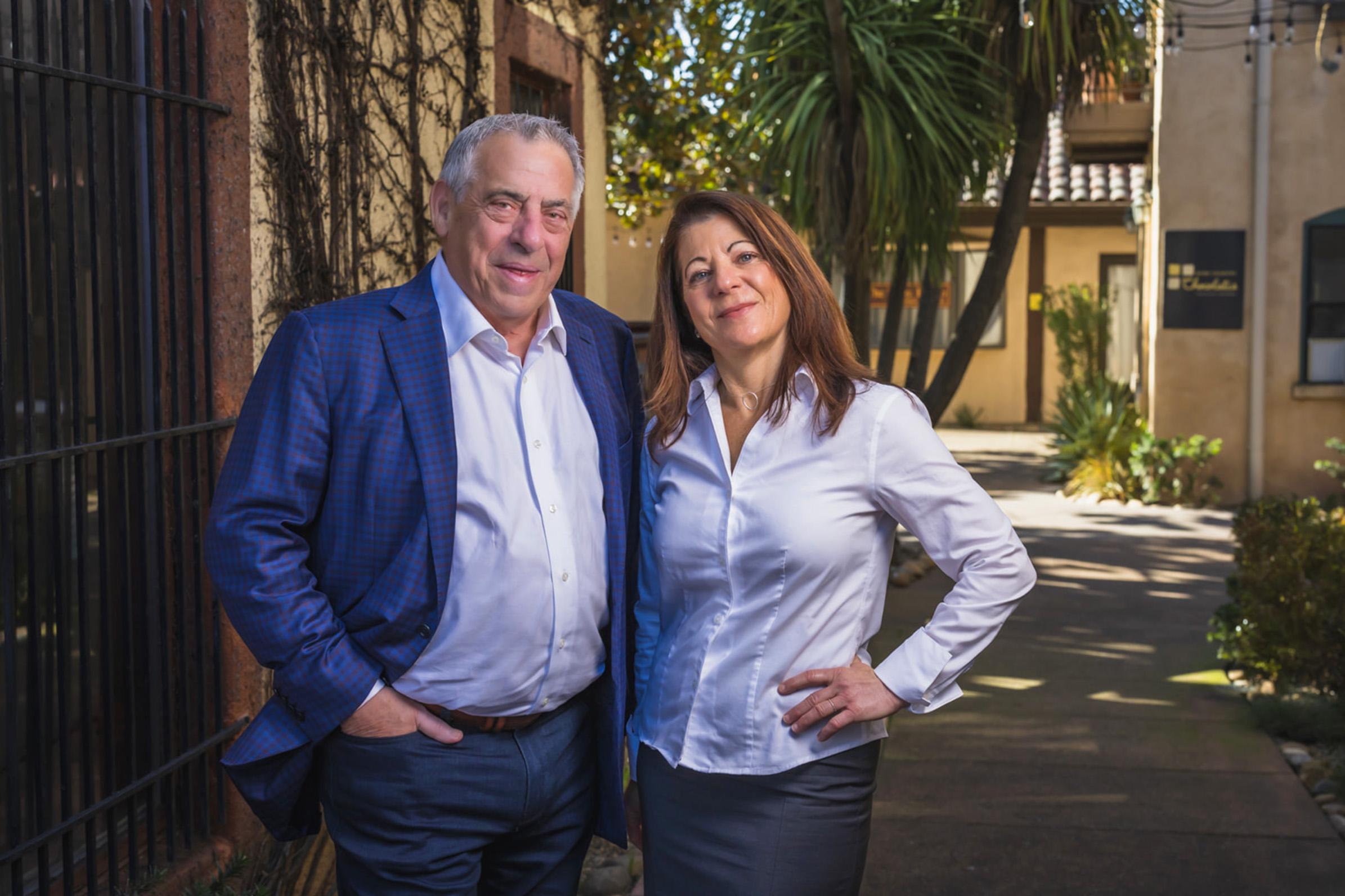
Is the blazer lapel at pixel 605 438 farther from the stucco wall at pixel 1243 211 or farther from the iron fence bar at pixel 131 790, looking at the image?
the stucco wall at pixel 1243 211

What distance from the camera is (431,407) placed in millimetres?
2117

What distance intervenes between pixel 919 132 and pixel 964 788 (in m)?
3.55

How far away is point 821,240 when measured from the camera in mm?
7215

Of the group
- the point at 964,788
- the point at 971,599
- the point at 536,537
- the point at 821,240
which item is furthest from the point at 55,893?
the point at 821,240

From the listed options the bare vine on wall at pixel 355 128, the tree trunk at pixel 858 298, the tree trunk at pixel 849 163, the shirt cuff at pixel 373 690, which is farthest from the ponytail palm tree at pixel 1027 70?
the shirt cuff at pixel 373 690

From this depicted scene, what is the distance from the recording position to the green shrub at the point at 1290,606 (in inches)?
202

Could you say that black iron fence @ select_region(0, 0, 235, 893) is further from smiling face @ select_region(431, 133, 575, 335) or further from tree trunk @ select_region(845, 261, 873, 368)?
tree trunk @ select_region(845, 261, 873, 368)

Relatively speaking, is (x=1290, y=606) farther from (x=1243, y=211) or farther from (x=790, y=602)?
(x=1243, y=211)

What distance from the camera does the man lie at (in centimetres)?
204

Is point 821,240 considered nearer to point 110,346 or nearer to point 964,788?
point 964,788

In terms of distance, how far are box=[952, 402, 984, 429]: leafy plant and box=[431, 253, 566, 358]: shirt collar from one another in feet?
54.3

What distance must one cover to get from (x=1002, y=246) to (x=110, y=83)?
19.4ft

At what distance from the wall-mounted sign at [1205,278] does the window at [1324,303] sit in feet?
1.75

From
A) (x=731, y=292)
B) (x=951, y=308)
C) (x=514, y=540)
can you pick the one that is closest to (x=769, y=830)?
(x=514, y=540)
